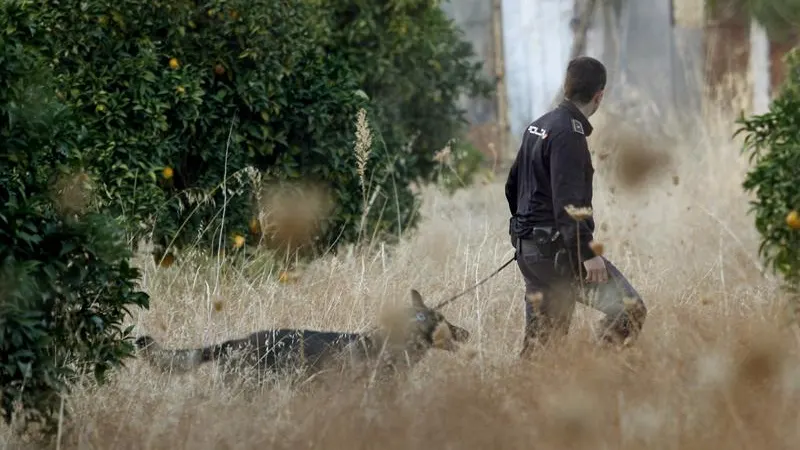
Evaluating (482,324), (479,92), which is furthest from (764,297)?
(479,92)

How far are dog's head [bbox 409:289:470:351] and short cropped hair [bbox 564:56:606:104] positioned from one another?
122cm

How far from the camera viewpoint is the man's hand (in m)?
6.18

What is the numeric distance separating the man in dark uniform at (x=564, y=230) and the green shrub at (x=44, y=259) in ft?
5.97

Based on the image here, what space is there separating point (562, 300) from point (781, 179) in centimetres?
113

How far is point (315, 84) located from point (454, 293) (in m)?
1.88

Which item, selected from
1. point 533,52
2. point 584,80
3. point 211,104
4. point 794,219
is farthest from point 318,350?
point 533,52

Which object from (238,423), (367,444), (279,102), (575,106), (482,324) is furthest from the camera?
(279,102)

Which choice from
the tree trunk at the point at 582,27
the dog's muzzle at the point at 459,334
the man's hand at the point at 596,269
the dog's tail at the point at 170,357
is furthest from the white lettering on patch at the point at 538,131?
the tree trunk at the point at 582,27

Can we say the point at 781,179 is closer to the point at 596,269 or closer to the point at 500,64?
the point at 596,269

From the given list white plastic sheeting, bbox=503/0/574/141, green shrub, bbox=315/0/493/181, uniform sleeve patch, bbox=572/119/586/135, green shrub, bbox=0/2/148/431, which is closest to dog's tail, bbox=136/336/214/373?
green shrub, bbox=0/2/148/431

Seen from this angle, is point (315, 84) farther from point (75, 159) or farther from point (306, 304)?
point (75, 159)

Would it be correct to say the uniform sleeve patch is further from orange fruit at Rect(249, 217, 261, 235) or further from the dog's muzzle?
orange fruit at Rect(249, 217, 261, 235)

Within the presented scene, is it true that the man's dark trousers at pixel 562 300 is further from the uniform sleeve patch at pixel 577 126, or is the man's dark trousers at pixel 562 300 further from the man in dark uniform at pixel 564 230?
the uniform sleeve patch at pixel 577 126

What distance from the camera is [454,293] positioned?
8.37 metres
